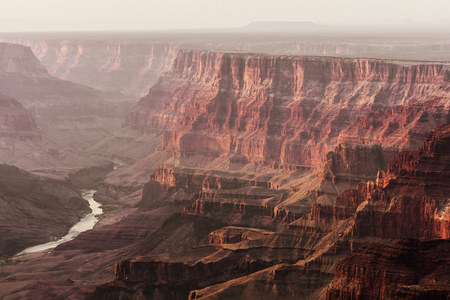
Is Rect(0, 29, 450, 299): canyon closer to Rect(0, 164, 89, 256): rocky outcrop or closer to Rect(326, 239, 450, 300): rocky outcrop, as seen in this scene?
Rect(326, 239, 450, 300): rocky outcrop

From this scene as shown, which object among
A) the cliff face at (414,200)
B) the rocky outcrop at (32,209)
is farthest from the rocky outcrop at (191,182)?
the cliff face at (414,200)

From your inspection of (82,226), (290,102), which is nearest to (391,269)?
(82,226)

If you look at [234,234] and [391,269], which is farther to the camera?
[234,234]

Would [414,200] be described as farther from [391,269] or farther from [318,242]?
[391,269]

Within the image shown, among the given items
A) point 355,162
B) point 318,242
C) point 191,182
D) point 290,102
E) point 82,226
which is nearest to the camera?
point 318,242

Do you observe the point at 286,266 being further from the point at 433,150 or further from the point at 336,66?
the point at 336,66

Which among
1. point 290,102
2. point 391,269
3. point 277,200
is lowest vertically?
point 277,200

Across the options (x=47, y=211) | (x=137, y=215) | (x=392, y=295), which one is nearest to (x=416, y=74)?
(x=137, y=215)

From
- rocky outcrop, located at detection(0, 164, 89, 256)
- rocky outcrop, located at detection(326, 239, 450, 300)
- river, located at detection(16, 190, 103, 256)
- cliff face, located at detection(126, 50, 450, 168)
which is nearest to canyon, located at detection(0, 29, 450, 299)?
rocky outcrop, located at detection(326, 239, 450, 300)
